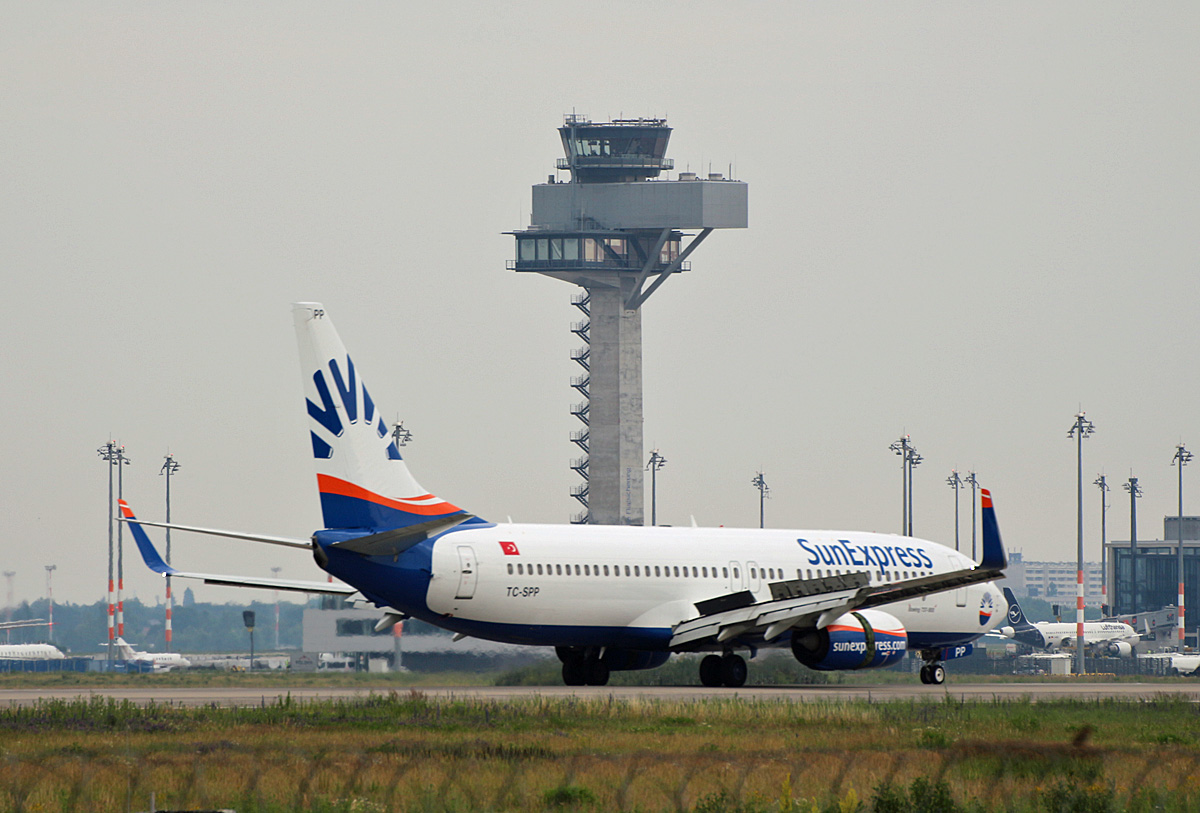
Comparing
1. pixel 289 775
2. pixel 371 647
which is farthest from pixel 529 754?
pixel 371 647

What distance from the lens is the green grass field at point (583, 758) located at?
17.9 meters

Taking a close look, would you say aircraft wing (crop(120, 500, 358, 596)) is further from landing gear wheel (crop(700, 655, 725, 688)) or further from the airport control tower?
the airport control tower

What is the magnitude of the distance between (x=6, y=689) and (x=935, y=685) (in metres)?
23.3

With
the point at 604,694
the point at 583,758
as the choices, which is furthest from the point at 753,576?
the point at 583,758

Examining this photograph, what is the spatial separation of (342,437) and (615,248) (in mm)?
92498

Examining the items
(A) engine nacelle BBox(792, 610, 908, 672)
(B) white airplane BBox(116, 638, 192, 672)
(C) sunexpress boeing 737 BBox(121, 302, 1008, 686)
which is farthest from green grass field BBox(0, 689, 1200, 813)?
(B) white airplane BBox(116, 638, 192, 672)

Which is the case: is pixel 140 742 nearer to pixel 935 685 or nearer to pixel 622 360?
pixel 935 685

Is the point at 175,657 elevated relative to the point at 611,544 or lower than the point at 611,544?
lower

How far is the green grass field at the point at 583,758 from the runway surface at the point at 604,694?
340 cm

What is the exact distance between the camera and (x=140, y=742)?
75.7 ft

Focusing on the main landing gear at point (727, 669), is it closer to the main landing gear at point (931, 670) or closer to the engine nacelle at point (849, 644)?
the engine nacelle at point (849, 644)

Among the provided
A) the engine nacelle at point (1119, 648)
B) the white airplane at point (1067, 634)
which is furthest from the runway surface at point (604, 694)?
the white airplane at point (1067, 634)

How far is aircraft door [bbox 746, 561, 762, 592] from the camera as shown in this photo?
4244cm

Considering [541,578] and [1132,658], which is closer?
[541,578]
